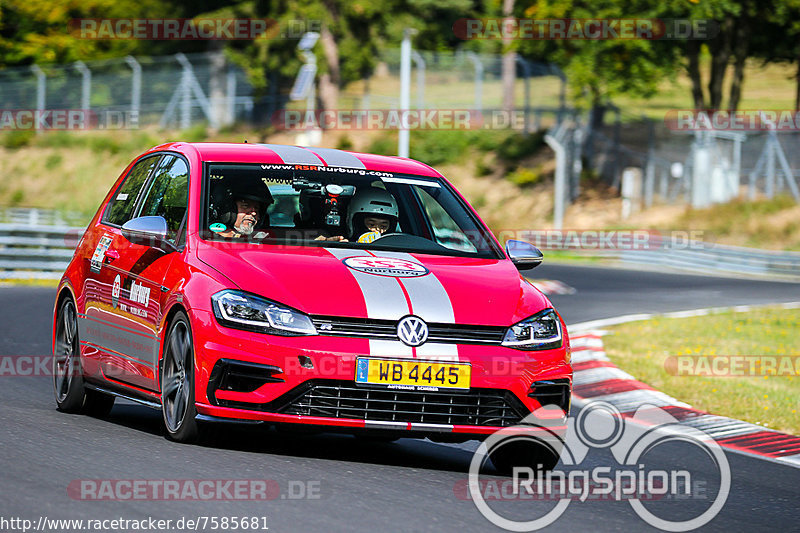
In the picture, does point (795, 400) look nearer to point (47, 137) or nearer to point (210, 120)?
point (210, 120)

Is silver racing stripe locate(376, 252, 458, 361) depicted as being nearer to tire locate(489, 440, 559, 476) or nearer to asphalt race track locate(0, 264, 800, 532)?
asphalt race track locate(0, 264, 800, 532)

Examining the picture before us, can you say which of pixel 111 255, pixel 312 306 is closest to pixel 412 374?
pixel 312 306

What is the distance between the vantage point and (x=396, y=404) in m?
6.90

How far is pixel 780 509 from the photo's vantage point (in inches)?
279

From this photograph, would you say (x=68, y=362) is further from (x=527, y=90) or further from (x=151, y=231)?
(x=527, y=90)

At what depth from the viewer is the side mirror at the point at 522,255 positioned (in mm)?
8148

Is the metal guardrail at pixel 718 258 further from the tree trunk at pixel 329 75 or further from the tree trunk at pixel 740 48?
the tree trunk at pixel 329 75

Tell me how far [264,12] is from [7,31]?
1365 centimetres

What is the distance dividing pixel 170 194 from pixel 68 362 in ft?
5.07

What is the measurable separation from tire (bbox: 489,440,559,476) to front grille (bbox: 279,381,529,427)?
38cm

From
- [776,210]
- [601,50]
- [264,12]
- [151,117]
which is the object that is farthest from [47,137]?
[776,210]

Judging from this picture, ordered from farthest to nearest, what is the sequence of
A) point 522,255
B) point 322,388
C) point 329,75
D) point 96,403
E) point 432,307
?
point 329,75, point 96,403, point 522,255, point 432,307, point 322,388

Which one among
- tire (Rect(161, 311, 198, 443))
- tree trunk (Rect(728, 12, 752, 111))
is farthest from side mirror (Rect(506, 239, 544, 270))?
tree trunk (Rect(728, 12, 752, 111))

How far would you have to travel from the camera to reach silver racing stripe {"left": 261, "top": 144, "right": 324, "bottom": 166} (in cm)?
837
